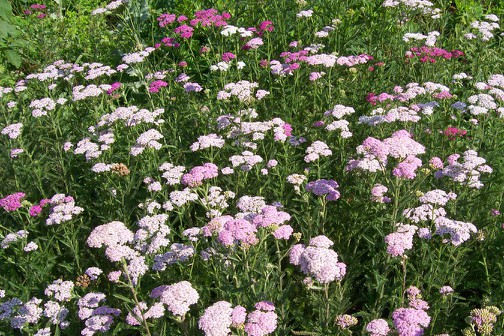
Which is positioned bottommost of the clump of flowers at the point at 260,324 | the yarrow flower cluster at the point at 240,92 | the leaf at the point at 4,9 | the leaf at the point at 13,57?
the leaf at the point at 13,57

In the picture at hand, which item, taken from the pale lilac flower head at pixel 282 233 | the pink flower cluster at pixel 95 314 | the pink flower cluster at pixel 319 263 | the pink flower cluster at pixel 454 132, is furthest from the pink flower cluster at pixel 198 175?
the pink flower cluster at pixel 454 132

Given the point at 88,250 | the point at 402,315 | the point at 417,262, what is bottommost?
the point at 88,250

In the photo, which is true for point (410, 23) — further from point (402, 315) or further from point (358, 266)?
point (402, 315)

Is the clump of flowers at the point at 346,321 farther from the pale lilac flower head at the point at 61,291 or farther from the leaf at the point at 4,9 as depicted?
the leaf at the point at 4,9

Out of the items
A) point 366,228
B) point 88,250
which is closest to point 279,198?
point 366,228

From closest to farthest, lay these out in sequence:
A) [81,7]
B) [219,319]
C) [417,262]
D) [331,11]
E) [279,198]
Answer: [219,319], [417,262], [279,198], [331,11], [81,7]

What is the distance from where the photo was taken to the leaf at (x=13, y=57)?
720 centimetres

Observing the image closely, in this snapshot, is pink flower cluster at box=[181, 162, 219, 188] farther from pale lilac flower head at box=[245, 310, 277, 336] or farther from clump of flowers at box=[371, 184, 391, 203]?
pale lilac flower head at box=[245, 310, 277, 336]

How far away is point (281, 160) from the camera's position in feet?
15.8

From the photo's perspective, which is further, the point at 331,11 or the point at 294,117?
the point at 331,11

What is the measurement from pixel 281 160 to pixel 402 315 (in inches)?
88.3

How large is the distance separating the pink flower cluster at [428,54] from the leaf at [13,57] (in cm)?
502

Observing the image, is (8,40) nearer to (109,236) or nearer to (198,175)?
(198,175)

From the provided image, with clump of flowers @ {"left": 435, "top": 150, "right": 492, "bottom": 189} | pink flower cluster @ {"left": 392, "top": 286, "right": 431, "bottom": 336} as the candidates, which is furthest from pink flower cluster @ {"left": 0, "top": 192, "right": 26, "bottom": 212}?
clump of flowers @ {"left": 435, "top": 150, "right": 492, "bottom": 189}
